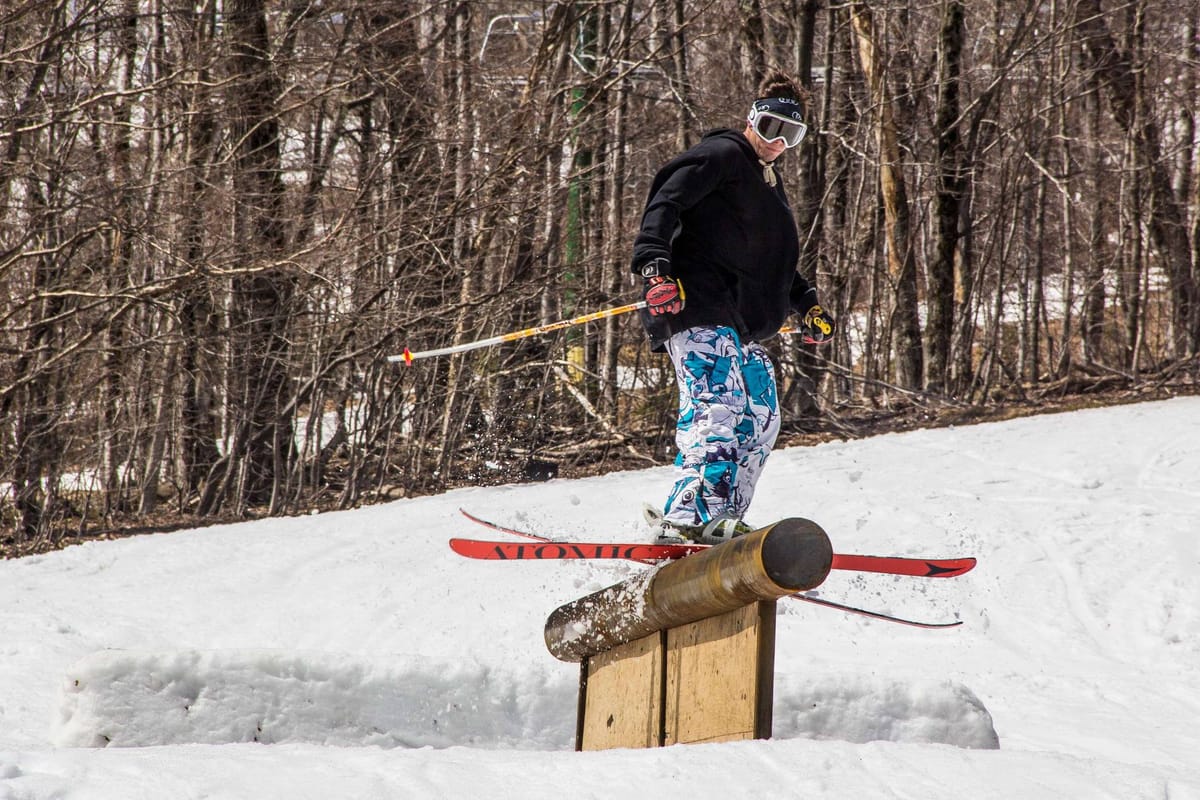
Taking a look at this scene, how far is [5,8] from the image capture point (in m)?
8.70

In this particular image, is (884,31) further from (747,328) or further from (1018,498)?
(747,328)

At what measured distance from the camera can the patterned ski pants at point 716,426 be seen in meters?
3.80

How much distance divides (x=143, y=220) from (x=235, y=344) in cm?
129

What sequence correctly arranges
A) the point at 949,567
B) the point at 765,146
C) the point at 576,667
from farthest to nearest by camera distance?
the point at 576,667 < the point at 765,146 < the point at 949,567

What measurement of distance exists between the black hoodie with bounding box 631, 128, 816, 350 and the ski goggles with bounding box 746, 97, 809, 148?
3.2 inches

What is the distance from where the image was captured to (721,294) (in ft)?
12.9

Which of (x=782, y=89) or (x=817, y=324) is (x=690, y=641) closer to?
(x=817, y=324)

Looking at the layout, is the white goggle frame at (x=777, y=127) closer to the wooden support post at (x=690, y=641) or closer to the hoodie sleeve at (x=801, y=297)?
the hoodie sleeve at (x=801, y=297)

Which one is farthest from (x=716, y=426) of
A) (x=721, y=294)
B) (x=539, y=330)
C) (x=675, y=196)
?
(x=539, y=330)

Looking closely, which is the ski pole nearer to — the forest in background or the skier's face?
the skier's face

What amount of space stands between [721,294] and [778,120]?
63 centimetres

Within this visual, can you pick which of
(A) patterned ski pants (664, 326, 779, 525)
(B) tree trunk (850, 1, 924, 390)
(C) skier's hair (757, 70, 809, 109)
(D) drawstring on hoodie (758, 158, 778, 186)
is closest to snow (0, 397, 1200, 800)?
(A) patterned ski pants (664, 326, 779, 525)

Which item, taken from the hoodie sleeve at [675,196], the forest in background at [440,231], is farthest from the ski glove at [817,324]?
the forest in background at [440,231]

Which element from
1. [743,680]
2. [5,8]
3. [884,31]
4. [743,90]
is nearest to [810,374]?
[743,90]
